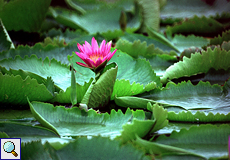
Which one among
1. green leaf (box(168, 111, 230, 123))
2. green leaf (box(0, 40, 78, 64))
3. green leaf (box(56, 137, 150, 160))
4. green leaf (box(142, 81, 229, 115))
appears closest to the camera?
green leaf (box(56, 137, 150, 160))

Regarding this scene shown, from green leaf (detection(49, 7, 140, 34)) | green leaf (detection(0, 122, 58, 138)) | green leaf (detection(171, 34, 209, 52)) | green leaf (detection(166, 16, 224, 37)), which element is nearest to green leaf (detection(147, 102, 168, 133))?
green leaf (detection(0, 122, 58, 138))

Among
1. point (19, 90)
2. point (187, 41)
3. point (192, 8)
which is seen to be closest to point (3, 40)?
point (19, 90)

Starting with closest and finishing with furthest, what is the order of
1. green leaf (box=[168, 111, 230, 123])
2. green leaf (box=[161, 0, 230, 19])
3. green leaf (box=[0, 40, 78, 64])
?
green leaf (box=[168, 111, 230, 123]) < green leaf (box=[0, 40, 78, 64]) < green leaf (box=[161, 0, 230, 19])

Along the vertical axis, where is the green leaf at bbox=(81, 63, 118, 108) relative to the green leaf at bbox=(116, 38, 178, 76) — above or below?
below

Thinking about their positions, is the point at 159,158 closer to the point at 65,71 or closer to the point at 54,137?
the point at 54,137

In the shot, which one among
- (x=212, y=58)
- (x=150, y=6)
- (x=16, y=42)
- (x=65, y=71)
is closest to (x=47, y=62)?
(x=65, y=71)

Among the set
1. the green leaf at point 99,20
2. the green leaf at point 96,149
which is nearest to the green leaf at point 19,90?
the green leaf at point 96,149

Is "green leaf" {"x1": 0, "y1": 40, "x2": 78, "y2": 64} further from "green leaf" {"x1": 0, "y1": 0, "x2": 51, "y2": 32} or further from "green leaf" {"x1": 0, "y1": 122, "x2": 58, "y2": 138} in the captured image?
"green leaf" {"x1": 0, "y1": 122, "x2": 58, "y2": 138}
